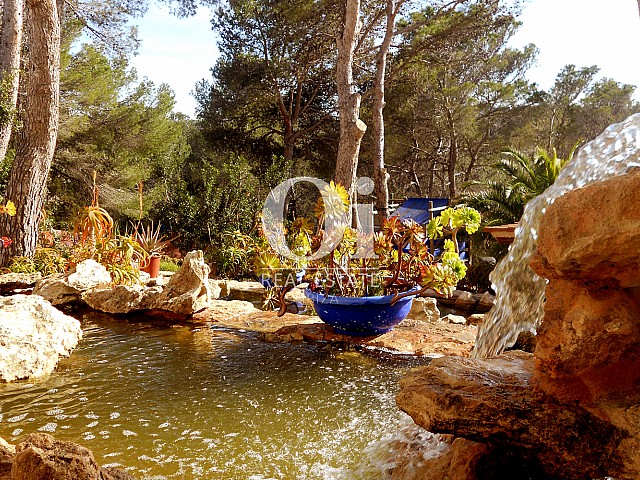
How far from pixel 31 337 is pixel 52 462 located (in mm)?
2339

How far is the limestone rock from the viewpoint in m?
1.00

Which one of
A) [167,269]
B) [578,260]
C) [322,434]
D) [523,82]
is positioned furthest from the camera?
[523,82]

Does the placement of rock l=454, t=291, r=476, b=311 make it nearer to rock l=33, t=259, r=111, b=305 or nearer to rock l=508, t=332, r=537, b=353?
rock l=33, t=259, r=111, b=305

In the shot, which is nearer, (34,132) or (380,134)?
(34,132)

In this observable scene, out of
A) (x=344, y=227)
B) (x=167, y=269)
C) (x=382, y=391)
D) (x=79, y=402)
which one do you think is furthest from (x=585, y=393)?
(x=167, y=269)

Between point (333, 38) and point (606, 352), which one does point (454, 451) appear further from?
point (333, 38)

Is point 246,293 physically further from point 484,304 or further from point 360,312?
point 484,304

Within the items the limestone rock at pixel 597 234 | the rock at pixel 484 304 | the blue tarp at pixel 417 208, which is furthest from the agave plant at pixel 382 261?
the blue tarp at pixel 417 208

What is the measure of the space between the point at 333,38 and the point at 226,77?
13.2 ft

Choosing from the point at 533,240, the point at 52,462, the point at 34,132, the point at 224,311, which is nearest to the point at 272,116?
the point at 34,132

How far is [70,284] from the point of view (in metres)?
5.33

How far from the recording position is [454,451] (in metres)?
1.62

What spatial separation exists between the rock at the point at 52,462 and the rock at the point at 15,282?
17.6ft

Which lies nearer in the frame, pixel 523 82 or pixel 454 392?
pixel 454 392
